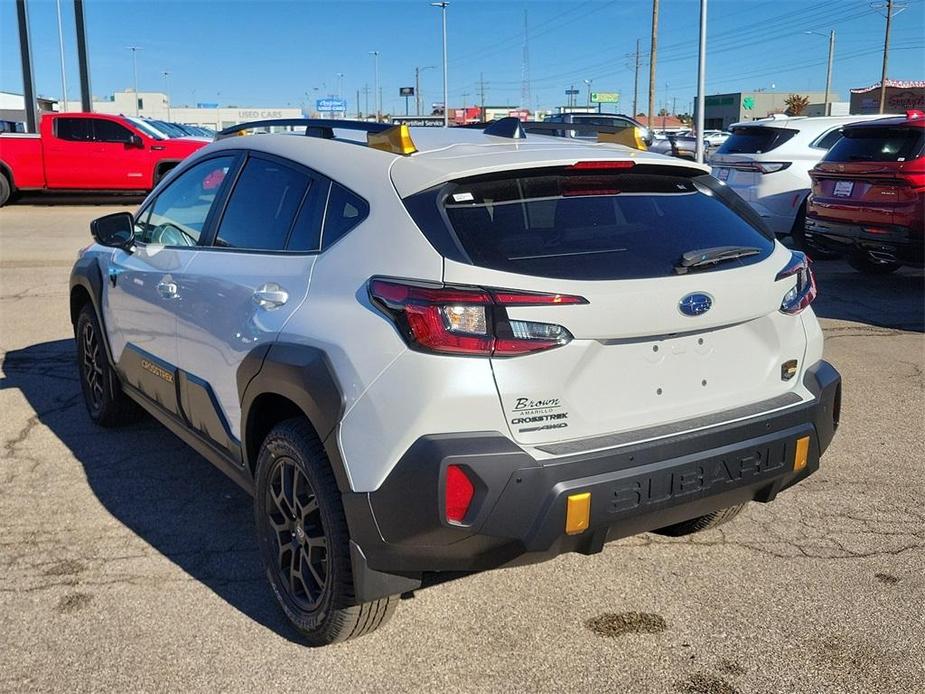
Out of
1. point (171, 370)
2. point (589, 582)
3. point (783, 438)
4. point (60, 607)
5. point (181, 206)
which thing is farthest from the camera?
point (181, 206)

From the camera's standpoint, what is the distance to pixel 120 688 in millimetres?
2777

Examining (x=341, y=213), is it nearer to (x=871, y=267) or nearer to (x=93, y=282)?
(x=93, y=282)

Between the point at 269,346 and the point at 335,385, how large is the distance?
17.8 inches

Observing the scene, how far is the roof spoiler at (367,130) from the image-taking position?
307cm

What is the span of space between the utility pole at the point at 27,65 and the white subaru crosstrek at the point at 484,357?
26.6m

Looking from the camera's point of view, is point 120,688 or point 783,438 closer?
point 120,688

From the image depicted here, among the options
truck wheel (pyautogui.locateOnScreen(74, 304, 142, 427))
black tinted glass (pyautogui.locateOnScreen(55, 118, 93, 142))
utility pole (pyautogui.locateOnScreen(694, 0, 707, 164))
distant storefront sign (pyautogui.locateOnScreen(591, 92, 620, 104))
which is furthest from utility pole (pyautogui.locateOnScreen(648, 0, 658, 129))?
distant storefront sign (pyautogui.locateOnScreen(591, 92, 620, 104))

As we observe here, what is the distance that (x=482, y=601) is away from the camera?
3.32 m

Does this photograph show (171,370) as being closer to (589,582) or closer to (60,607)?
(60,607)

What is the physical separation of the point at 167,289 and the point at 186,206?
1.52ft

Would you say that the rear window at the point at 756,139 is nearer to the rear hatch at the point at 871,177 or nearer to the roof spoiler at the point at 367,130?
the rear hatch at the point at 871,177

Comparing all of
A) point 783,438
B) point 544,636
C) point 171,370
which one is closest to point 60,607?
point 171,370

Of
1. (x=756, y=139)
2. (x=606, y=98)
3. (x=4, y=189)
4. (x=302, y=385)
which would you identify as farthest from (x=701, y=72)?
(x=606, y=98)

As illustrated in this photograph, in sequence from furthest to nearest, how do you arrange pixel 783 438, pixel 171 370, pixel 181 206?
pixel 181 206 < pixel 171 370 < pixel 783 438
